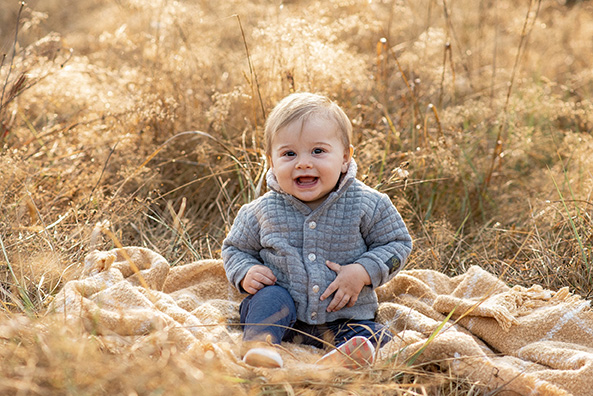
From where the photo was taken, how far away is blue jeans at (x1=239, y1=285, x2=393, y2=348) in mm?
2025

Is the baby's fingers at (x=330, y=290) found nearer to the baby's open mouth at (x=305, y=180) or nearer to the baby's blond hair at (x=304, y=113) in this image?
the baby's open mouth at (x=305, y=180)

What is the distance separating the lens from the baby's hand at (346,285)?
2.12 m

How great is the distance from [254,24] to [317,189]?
322 cm

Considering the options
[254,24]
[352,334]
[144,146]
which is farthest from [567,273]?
[254,24]

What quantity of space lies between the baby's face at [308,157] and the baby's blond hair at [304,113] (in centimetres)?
2

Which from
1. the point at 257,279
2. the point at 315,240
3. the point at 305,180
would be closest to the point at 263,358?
the point at 257,279

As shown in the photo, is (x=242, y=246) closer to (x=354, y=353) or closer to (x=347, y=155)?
(x=347, y=155)

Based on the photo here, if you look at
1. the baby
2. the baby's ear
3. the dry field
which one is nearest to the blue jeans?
the baby

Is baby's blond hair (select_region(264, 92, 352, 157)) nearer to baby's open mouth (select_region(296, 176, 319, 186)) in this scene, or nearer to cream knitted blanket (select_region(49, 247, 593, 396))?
baby's open mouth (select_region(296, 176, 319, 186))

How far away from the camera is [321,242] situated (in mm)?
2207

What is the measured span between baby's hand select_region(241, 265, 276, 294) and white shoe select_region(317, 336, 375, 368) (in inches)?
15.0

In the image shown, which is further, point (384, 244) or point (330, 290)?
point (384, 244)

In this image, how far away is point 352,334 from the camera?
2.13m

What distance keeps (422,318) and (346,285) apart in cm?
34
